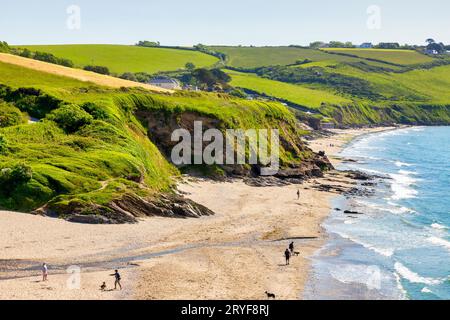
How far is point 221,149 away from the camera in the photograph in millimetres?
92125

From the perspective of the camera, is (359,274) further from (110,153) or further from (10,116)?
(10,116)

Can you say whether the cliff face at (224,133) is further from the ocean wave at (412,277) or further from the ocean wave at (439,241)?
the ocean wave at (412,277)

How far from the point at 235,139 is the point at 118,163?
30.9 metres

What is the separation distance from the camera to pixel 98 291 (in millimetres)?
40125

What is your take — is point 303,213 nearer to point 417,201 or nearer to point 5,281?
point 417,201

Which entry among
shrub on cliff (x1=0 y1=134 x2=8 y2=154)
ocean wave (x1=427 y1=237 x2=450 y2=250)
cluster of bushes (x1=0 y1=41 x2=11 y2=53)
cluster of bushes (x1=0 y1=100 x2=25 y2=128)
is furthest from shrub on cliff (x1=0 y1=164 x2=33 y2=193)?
cluster of bushes (x1=0 y1=41 x2=11 y2=53)

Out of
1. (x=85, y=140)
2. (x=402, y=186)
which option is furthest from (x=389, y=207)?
(x=85, y=140)

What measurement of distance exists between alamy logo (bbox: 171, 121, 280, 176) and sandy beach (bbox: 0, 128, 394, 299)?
1817 cm

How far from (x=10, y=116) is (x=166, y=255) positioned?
40.0 meters

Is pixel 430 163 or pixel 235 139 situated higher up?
pixel 235 139

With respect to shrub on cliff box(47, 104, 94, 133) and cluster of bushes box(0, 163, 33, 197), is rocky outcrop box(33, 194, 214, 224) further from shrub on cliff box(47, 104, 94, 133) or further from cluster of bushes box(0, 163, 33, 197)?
shrub on cliff box(47, 104, 94, 133)

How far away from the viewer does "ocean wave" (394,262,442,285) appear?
4853 centimetres
